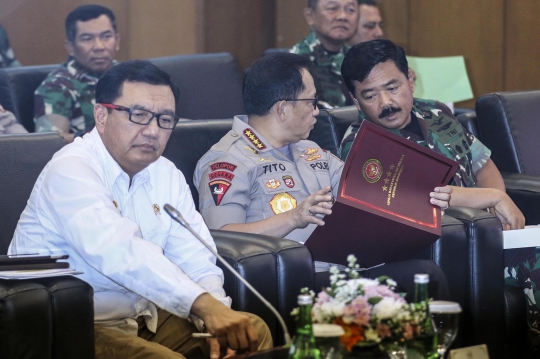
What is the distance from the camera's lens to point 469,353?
155cm

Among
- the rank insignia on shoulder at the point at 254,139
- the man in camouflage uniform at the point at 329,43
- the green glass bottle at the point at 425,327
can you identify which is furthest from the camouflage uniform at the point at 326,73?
the green glass bottle at the point at 425,327

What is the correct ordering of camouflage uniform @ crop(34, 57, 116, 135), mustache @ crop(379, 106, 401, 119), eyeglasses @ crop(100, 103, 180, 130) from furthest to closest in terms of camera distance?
1. camouflage uniform @ crop(34, 57, 116, 135)
2. mustache @ crop(379, 106, 401, 119)
3. eyeglasses @ crop(100, 103, 180, 130)

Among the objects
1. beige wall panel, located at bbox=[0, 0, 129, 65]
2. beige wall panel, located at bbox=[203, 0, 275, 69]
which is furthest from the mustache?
beige wall panel, located at bbox=[0, 0, 129, 65]

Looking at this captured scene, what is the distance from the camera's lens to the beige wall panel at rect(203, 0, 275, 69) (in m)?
4.95

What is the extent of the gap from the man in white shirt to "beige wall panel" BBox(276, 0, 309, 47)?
311cm

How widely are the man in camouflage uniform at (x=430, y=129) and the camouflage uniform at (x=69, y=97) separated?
139cm

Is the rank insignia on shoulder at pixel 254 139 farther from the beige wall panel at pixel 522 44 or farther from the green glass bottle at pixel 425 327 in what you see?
the beige wall panel at pixel 522 44

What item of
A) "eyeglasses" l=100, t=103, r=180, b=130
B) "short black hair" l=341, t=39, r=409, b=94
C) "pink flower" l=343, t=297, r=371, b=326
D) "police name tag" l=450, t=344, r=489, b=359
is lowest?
"police name tag" l=450, t=344, r=489, b=359

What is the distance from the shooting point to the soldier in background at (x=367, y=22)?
14.6ft

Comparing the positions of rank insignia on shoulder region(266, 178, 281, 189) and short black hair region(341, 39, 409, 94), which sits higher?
short black hair region(341, 39, 409, 94)

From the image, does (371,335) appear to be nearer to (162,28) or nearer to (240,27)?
(162,28)

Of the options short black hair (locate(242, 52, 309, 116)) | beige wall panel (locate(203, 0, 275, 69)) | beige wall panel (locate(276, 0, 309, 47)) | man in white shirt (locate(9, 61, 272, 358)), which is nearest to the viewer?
man in white shirt (locate(9, 61, 272, 358))

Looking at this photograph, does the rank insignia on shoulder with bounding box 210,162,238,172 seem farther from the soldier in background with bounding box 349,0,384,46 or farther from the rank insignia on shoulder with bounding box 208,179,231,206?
the soldier in background with bounding box 349,0,384,46

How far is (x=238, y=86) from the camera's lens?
375 cm
